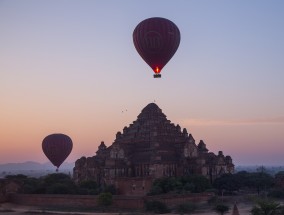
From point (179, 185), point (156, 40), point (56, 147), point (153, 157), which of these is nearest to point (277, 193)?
point (179, 185)

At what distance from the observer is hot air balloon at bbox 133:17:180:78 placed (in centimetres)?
3797

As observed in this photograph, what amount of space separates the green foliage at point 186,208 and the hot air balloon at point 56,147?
62.1 feet

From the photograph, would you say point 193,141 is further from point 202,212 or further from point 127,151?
point 202,212

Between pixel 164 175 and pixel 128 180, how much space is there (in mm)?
7749

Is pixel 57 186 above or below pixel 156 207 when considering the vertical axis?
above

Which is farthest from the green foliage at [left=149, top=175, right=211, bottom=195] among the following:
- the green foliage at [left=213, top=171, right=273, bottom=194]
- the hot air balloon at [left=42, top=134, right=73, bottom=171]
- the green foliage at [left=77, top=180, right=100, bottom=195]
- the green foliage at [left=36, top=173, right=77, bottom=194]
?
the hot air balloon at [left=42, top=134, right=73, bottom=171]

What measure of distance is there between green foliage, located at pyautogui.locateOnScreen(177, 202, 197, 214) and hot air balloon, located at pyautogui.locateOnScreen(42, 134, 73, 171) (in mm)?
18928

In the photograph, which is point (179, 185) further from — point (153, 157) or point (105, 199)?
point (105, 199)

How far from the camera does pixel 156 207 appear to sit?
45.0 metres

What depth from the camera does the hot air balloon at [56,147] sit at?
58.5m

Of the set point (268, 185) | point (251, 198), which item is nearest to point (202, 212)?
point (251, 198)

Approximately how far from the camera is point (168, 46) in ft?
126

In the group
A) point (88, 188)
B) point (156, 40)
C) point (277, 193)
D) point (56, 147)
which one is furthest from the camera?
point (88, 188)

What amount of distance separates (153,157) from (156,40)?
91.7 ft
